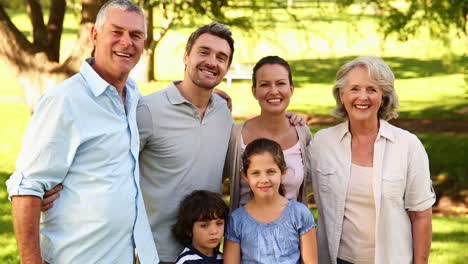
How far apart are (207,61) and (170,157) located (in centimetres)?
62

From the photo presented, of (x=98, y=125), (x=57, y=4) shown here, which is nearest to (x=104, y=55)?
(x=98, y=125)

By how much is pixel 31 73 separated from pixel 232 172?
517cm

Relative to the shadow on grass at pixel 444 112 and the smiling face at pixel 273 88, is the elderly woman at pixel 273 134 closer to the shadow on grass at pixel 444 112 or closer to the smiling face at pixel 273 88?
the smiling face at pixel 273 88

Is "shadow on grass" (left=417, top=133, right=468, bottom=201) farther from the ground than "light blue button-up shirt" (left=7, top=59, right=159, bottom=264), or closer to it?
closer to it

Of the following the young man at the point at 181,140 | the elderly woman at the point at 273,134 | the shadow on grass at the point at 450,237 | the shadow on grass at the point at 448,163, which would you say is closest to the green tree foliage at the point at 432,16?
the shadow on grass at the point at 448,163

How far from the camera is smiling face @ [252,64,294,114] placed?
441 cm

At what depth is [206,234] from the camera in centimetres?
423

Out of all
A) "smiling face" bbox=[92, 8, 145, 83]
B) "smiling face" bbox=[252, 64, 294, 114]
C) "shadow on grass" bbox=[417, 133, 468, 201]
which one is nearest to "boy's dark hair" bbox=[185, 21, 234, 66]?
"smiling face" bbox=[252, 64, 294, 114]

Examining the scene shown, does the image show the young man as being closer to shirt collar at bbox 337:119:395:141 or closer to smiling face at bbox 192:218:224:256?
smiling face at bbox 192:218:224:256

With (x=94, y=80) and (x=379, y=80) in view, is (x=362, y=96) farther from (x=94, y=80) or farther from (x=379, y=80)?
(x=94, y=80)

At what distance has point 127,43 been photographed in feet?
11.9

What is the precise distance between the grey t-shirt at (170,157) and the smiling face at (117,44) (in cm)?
58

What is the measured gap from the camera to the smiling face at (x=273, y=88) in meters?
4.41

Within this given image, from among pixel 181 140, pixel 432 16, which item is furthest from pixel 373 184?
pixel 432 16
